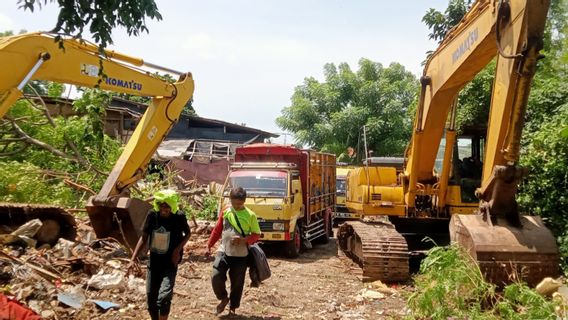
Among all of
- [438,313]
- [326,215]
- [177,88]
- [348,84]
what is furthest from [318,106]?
[438,313]

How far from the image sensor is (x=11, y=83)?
6887 millimetres

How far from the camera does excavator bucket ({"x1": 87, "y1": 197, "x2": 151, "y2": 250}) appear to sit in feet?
29.6

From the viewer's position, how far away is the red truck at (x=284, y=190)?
1171 cm

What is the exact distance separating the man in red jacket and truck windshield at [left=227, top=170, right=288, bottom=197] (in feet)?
17.1

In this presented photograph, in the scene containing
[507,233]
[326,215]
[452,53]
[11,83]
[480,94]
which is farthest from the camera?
[326,215]

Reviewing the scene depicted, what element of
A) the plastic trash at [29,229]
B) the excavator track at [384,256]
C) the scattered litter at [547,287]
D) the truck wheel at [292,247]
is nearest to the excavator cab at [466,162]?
the excavator track at [384,256]

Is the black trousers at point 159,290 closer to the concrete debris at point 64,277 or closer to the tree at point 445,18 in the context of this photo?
the concrete debris at point 64,277

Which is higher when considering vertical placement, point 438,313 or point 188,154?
point 188,154

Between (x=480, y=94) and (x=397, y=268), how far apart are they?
223 inches

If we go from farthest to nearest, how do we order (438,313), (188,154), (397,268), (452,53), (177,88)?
(188,154), (177,88), (397,268), (452,53), (438,313)

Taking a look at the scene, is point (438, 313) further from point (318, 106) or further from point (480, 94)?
point (318, 106)

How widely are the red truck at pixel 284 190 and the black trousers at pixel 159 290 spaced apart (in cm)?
587

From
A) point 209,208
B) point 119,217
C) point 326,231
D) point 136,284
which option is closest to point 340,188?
point 326,231

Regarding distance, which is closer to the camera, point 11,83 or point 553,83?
point 11,83
